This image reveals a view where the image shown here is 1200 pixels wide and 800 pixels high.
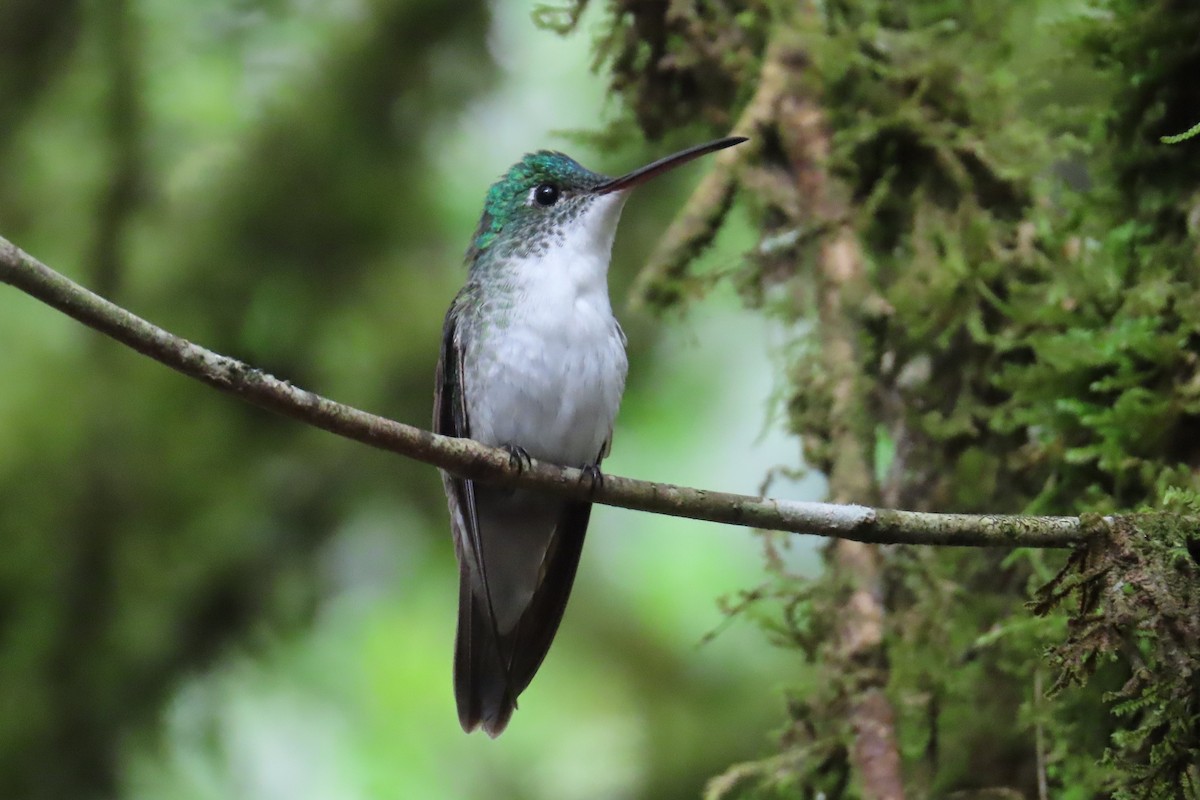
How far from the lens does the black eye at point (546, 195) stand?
427cm

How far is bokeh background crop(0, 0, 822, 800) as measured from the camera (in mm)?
4941

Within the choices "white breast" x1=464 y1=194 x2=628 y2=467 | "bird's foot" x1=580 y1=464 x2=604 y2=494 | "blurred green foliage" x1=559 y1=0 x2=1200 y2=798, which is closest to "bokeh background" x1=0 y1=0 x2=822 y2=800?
"blurred green foliage" x1=559 y1=0 x2=1200 y2=798

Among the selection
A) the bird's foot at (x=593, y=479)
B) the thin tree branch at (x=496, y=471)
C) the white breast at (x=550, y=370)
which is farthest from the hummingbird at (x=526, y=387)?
the thin tree branch at (x=496, y=471)

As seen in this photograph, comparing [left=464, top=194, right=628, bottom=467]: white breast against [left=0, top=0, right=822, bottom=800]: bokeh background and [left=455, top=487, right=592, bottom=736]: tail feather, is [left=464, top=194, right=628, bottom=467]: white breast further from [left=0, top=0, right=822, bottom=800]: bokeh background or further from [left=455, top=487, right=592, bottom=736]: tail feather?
[left=0, top=0, right=822, bottom=800]: bokeh background

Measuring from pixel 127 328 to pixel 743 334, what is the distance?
4.88 metres

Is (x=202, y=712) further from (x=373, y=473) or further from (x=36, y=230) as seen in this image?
(x=36, y=230)

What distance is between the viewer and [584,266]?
3.89 m

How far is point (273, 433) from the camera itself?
216 inches

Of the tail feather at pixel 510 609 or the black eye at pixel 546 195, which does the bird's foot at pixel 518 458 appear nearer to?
the tail feather at pixel 510 609

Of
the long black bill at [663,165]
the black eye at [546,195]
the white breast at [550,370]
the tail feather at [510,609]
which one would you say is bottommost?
the tail feather at [510,609]

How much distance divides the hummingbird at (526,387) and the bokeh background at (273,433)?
0.81m

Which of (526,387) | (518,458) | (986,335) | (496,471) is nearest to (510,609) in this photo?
(526,387)

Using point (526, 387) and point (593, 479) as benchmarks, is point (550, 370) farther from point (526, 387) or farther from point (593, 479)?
point (593, 479)

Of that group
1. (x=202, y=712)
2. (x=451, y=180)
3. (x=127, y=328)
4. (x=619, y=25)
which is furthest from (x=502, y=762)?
(x=127, y=328)
